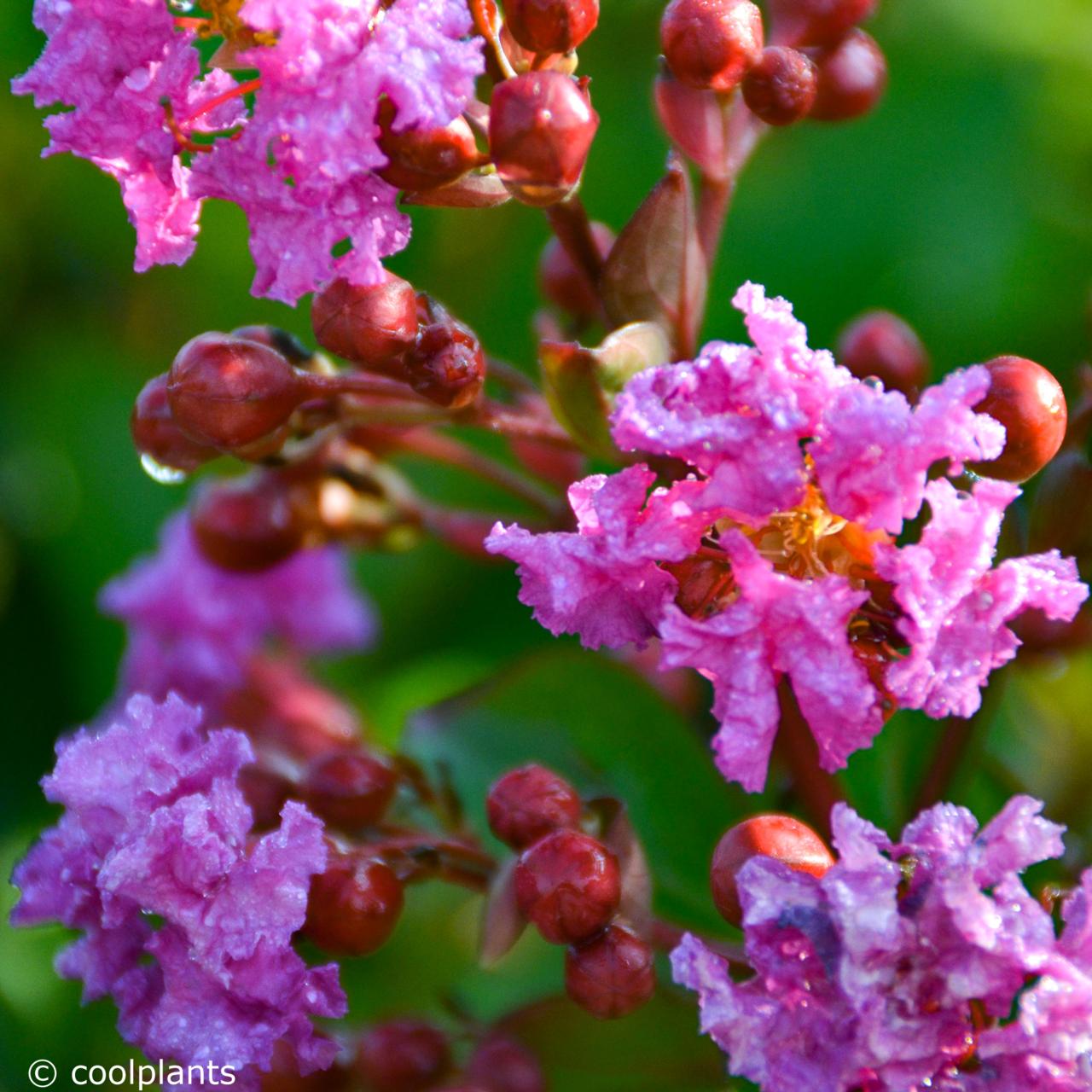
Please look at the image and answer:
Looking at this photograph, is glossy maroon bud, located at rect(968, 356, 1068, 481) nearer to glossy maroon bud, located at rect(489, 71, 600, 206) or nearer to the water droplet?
glossy maroon bud, located at rect(489, 71, 600, 206)

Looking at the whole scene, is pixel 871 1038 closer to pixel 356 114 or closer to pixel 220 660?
pixel 356 114

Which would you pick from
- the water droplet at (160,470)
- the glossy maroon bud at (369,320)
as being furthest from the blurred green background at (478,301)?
the glossy maroon bud at (369,320)

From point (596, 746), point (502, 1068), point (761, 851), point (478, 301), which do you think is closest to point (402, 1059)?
point (502, 1068)

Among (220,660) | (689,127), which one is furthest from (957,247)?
(220,660)

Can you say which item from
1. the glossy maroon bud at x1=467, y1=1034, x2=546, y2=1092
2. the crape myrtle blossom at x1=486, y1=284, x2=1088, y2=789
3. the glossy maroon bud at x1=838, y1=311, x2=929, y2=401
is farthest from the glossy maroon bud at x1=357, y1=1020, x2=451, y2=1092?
the glossy maroon bud at x1=838, y1=311, x2=929, y2=401

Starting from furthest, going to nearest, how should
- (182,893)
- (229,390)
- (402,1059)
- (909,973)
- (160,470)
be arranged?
1. (402,1059)
2. (160,470)
3. (229,390)
4. (182,893)
5. (909,973)

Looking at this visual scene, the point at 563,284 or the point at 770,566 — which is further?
the point at 563,284

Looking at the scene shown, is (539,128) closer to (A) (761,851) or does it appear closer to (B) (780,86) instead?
(B) (780,86)
